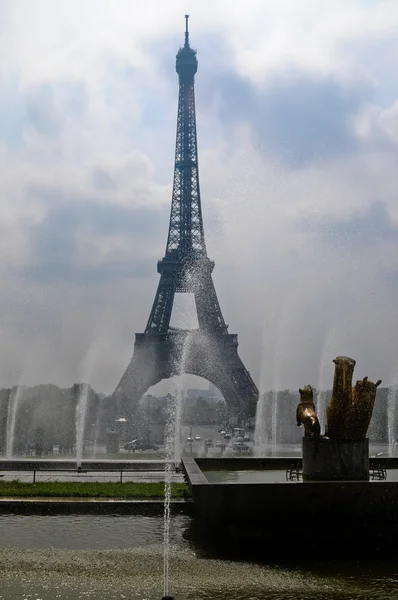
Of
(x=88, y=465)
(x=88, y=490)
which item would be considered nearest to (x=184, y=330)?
(x=88, y=465)

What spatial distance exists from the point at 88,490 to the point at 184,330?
53.9 m

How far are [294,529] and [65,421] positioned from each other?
156 ft

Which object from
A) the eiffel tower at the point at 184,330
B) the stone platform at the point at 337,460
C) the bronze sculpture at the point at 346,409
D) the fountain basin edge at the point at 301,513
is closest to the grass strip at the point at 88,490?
the stone platform at the point at 337,460

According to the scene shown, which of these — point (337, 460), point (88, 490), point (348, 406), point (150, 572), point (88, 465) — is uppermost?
point (348, 406)

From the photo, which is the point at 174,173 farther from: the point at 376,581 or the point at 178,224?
the point at 376,581

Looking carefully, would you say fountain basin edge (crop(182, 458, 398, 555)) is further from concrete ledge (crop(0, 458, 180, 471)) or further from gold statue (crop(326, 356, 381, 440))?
concrete ledge (crop(0, 458, 180, 471))

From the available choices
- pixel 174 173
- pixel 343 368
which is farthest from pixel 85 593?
pixel 174 173

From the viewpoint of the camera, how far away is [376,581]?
34.2 ft

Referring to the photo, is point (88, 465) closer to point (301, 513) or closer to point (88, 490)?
point (88, 490)

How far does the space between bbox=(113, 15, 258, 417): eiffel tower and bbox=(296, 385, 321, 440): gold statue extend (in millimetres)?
49380

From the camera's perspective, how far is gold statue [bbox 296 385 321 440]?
51.0 feet

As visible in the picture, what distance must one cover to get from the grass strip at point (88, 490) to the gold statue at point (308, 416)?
324 cm

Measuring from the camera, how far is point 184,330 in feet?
234

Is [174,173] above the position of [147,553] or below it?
above
